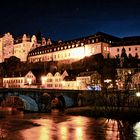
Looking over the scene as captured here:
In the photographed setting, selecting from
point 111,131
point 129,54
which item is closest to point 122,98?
point 111,131

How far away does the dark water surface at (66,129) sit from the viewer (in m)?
39.0

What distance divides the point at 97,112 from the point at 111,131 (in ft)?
59.7

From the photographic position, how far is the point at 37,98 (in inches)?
2712

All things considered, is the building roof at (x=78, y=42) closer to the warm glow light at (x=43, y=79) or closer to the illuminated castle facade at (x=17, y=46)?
the illuminated castle facade at (x=17, y=46)

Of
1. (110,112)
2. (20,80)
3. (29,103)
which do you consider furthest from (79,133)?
(20,80)

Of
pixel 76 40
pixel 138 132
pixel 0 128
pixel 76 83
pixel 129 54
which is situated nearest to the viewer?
pixel 138 132

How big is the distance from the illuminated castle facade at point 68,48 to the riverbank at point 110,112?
4397 cm

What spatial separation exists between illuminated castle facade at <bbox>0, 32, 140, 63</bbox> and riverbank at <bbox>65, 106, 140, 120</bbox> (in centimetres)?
4397

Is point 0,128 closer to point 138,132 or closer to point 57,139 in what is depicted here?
point 57,139

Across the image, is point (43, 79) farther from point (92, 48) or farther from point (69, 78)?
point (92, 48)

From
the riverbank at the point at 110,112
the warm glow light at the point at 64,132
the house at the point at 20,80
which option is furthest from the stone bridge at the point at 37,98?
the house at the point at 20,80

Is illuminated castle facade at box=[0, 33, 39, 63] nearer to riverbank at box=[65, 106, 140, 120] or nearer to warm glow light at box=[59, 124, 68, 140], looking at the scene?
riverbank at box=[65, 106, 140, 120]

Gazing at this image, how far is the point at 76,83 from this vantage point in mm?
92312

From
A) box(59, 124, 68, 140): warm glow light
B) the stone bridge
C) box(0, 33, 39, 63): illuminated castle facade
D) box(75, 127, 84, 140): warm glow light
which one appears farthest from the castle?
box(75, 127, 84, 140): warm glow light
